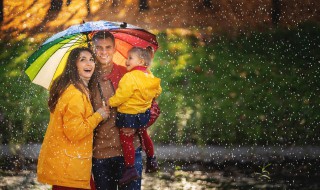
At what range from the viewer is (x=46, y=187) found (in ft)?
21.1

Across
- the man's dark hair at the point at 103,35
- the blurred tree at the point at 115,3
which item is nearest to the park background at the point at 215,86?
the blurred tree at the point at 115,3

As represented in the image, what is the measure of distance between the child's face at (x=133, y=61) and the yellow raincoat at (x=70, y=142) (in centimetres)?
44

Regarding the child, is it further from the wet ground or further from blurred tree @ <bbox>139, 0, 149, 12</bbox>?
blurred tree @ <bbox>139, 0, 149, 12</bbox>

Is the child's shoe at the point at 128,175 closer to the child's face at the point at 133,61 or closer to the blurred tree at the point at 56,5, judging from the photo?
the child's face at the point at 133,61

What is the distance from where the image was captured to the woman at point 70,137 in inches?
147

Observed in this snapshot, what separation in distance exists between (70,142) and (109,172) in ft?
1.18

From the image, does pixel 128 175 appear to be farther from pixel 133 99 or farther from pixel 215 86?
pixel 215 86

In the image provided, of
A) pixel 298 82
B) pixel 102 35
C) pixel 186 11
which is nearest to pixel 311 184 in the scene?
pixel 102 35

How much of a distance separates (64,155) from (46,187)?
2821 mm

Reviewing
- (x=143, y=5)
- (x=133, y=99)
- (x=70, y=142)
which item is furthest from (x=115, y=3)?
(x=70, y=142)

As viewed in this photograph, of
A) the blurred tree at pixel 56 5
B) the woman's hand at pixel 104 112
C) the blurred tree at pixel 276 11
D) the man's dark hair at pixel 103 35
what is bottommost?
the woman's hand at pixel 104 112

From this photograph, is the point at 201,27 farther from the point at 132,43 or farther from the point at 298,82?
the point at 132,43

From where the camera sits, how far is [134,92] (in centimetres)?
396

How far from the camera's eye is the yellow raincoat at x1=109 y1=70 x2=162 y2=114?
3.88m
